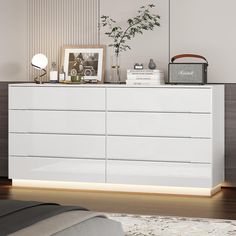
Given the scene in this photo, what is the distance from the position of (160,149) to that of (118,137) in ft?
1.24

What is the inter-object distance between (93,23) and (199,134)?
63.3 inches

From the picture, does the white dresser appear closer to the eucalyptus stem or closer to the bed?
the eucalyptus stem

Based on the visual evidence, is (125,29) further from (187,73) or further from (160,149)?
(160,149)

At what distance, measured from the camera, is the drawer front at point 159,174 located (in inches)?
242

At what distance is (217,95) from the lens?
6.30 meters

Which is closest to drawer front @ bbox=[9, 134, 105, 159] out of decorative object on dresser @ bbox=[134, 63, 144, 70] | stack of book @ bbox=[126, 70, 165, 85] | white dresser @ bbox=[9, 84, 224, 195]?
white dresser @ bbox=[9, 84, 224, 195]

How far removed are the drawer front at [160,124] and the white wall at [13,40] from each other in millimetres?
1278

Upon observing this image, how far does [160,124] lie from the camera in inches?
246

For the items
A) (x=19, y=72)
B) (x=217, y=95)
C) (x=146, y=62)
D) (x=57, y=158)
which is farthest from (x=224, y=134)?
(x=19, y=72)

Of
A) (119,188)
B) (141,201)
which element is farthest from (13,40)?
(141,201)

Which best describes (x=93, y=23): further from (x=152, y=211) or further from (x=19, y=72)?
(x=152, y=211)

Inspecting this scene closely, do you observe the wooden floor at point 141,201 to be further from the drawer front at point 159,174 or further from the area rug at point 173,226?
the area rug at point 173,226

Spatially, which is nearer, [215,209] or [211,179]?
[215,209]

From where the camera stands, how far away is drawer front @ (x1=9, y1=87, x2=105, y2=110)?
21.0 feet
